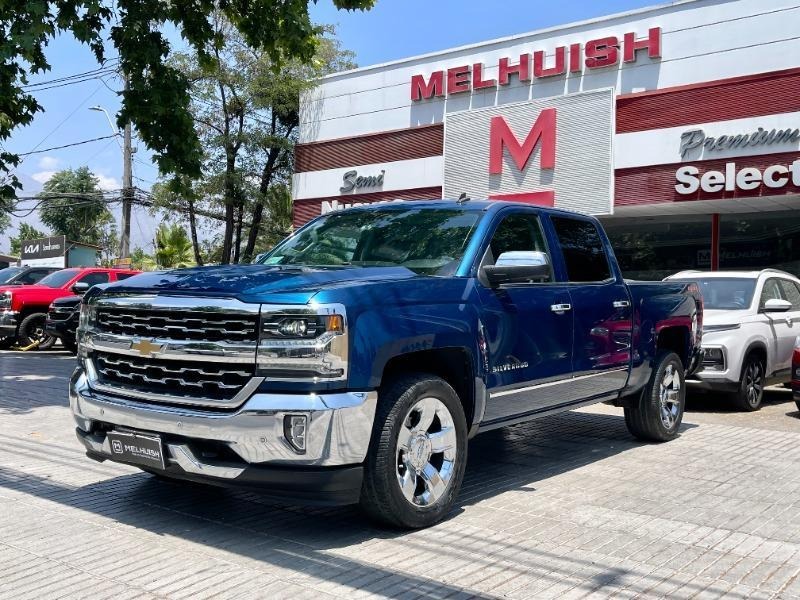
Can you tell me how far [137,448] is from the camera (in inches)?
180

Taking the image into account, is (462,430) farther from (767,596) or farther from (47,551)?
(47,551)

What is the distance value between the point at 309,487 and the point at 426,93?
20.4 meters

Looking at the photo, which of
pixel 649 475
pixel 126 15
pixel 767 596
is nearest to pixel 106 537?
pixel 767 596

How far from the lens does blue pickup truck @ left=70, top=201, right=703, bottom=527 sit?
13.9 feet

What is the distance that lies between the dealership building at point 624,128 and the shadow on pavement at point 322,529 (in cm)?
1375

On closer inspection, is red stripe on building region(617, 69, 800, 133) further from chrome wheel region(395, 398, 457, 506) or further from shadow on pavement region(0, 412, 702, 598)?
chrome wheel region(395, 398, 457, 506)

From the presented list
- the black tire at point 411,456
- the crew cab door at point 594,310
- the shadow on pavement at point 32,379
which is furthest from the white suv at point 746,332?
the shadow on pavement at point 32,379

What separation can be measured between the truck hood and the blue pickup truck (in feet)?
0.05

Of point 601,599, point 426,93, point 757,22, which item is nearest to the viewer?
point 601,599

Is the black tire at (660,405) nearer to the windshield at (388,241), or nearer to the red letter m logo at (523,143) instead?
the windshield at (388,241)

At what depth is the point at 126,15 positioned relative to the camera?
1255 centimetres

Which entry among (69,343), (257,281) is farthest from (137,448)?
(69,343)

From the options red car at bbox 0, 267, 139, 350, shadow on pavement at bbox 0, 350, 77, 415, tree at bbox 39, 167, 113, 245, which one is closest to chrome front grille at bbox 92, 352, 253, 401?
shadow on pavement at bbox 0, 350, 77, 415

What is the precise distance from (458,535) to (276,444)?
49.7 inches
